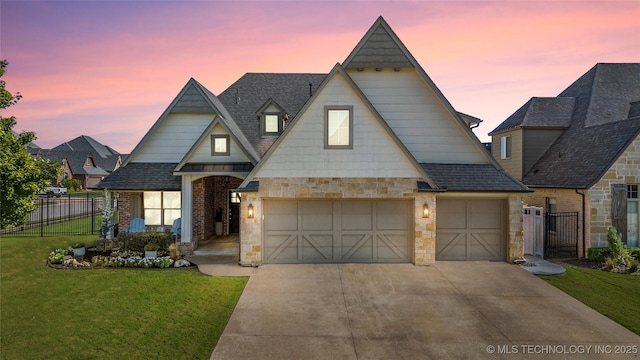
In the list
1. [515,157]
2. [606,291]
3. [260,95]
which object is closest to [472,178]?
[606,291]

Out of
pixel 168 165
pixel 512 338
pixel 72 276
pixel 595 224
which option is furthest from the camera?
pixel 168 165

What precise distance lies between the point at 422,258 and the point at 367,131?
210 inches

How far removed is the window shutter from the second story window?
24.6ft

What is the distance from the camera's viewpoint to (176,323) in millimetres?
7906

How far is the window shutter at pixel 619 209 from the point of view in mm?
14398

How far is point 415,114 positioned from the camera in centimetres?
1405

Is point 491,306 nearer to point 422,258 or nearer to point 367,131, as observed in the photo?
point 422,258

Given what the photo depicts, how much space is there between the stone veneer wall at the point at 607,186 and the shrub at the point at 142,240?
18.7 m

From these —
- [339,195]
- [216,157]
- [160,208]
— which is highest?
[216,157]

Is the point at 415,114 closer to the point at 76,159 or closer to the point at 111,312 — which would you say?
the point at 111,312

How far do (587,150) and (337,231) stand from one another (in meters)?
13.7

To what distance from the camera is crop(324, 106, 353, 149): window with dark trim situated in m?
12.4

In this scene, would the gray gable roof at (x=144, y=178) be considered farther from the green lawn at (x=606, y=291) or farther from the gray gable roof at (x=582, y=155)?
the gray gable roof at (x=582, y=155)

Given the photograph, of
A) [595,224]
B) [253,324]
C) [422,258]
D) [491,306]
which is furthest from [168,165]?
[595,224]
